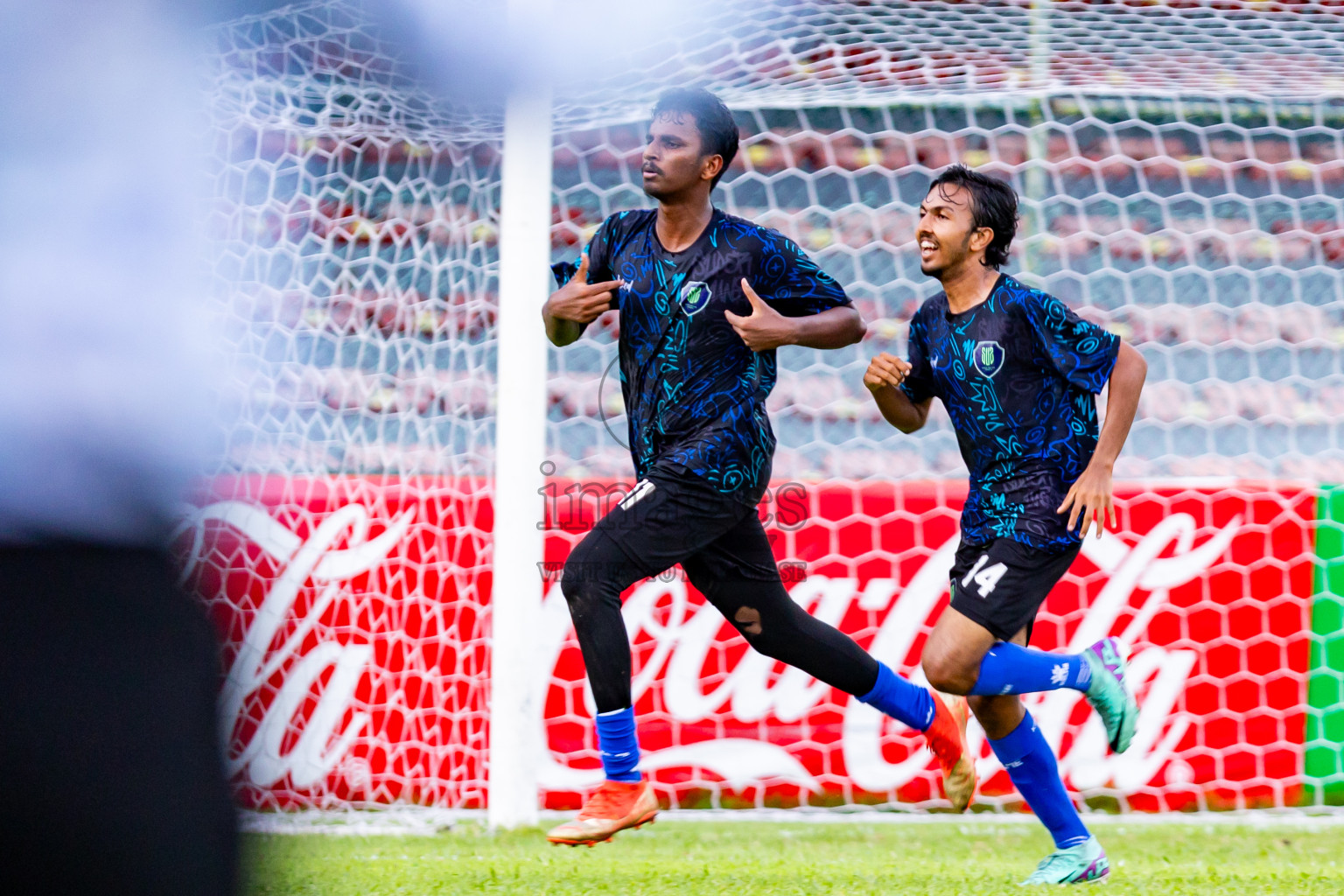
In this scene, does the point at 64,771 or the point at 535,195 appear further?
the point at 535,195

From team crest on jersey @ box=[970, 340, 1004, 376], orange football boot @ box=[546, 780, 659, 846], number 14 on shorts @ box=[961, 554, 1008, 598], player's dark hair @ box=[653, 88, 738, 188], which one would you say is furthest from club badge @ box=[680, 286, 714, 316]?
orange football boot @ box=[546, 780, 659, 846]

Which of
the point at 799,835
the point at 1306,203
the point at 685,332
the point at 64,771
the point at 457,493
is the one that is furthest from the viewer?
the point at 1306,203

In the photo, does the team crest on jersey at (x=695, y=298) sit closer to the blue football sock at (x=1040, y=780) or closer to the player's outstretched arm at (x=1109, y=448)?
the player's outstretched arm at (x=1109, y=448)

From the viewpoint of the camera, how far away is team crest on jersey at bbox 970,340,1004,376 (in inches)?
127

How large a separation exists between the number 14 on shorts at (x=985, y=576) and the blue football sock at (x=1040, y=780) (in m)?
0.42

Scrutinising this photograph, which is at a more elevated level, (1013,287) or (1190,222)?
(1190,222)

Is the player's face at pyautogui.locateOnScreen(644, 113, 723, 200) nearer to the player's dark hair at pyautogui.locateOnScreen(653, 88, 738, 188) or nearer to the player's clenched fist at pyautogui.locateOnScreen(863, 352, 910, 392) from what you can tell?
the player's dark hair at pyautogui.locateOnScreen(653, 88, 738, 188)

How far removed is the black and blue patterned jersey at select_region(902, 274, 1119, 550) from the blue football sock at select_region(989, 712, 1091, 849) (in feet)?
1.69

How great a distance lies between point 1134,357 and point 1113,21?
2.28m

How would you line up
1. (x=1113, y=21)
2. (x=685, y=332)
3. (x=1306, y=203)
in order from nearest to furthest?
1. (x=685, y=332)
2. (x=1113, y=21)
3. (x=1306, y=203)

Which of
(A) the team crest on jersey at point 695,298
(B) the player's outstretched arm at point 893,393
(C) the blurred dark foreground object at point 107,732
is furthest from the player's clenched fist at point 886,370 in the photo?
(C) the blurred dark foreground object at point 107,732

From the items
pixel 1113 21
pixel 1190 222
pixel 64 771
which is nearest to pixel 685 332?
pixel 64 771

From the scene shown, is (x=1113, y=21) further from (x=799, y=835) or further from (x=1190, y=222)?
(x=799, y=835)

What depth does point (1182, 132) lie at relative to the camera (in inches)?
205
